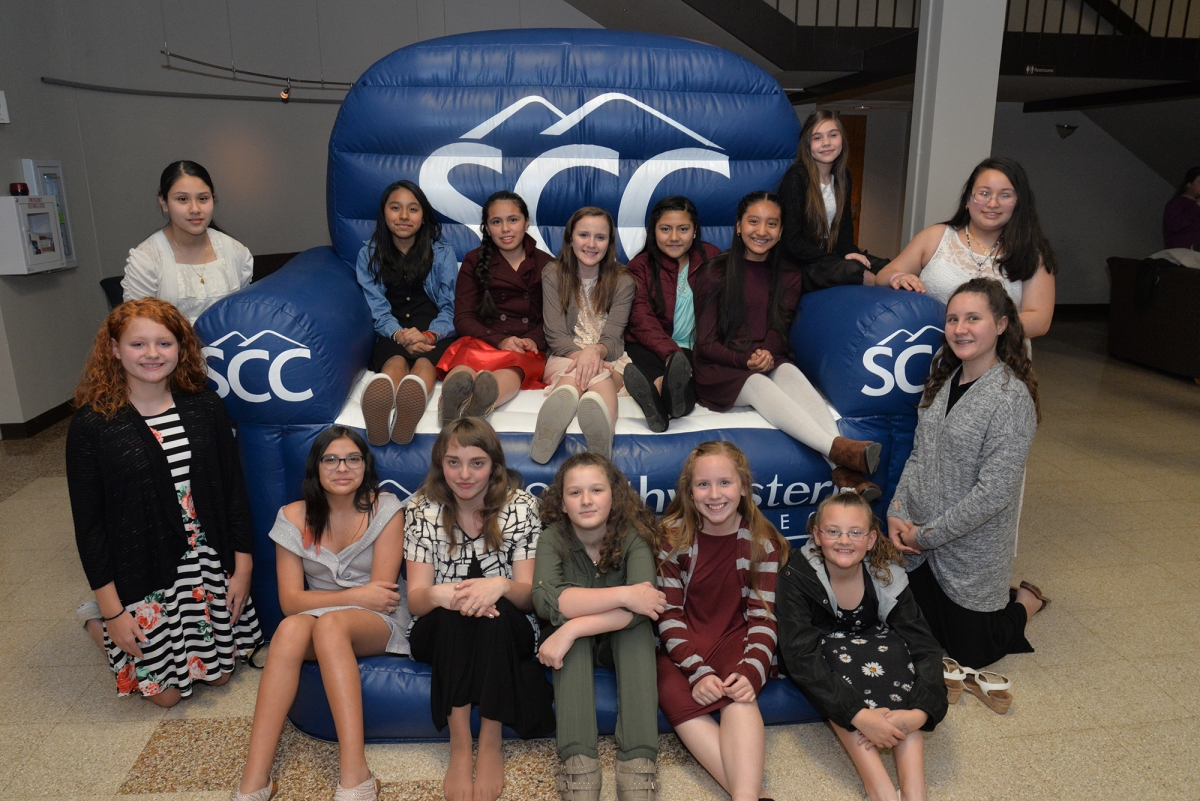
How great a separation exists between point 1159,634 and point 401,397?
7.55ft

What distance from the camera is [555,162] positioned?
3.18 metres

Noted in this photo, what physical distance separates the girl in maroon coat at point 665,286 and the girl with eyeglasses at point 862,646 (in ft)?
3.05

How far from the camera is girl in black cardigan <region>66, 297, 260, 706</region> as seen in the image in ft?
6.75

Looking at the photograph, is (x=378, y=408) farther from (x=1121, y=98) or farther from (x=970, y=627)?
(x=1121, y=98)

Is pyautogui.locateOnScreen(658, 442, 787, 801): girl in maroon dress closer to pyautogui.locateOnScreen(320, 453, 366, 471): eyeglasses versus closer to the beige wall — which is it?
pyautogui.locateOnScreen(320, 453, 366, 471): eyeglasses

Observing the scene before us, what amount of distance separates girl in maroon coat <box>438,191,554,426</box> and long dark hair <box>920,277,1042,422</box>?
128cm

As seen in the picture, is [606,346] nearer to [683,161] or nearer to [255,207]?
[683,161]

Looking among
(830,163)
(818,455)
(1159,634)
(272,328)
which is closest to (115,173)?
(272,328)

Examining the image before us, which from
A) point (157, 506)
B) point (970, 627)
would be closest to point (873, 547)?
point (970, 627)

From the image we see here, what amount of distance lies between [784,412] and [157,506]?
66.5 inches

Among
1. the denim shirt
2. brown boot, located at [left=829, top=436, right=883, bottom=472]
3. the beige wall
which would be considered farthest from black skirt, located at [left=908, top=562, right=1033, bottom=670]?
the beige wall

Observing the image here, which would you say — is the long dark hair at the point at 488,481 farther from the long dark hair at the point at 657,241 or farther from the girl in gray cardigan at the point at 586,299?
the long dark hair at the point at 657,241

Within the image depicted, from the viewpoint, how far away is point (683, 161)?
10.4ft

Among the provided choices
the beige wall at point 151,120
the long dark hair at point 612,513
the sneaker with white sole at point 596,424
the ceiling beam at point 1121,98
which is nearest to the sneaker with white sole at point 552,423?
the sneaker with white sole at point 596,424
